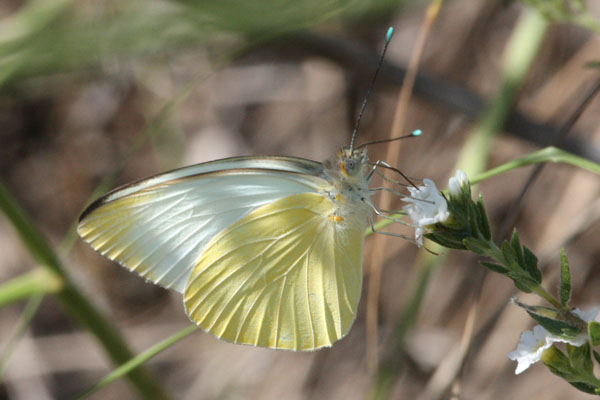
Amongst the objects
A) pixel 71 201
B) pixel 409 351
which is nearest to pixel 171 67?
pixel 71 201

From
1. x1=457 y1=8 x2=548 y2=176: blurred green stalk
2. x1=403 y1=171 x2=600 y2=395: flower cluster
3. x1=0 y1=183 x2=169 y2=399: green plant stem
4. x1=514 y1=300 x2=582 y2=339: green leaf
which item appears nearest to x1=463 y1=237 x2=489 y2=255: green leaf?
x1=403 y1=171 x2=600 y2=395: flower cluster

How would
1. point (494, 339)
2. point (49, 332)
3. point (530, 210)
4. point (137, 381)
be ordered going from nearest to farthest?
point (137, 381) → point (494, 339) → point (530, 210) → point (49, 332)

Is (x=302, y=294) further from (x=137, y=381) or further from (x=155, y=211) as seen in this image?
(x=137, y=381)

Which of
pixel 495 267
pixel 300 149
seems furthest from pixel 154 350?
pixel 300 149

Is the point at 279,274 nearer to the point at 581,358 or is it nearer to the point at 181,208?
the point at 181,208

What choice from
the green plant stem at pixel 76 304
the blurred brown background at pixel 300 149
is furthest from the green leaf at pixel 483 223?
the green plant stem at pixel 76 304

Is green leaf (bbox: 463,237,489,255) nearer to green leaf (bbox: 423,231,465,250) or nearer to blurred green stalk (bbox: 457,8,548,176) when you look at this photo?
green leaf (bbox: 423,231,465,250)

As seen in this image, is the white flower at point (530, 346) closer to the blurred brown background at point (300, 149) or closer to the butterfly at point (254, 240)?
the butterfly at point (254, 240)
